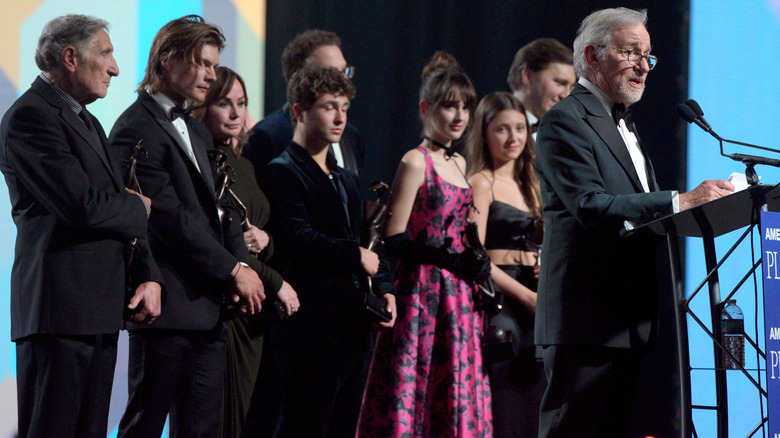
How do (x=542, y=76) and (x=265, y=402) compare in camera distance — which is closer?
(x=265, y=402)

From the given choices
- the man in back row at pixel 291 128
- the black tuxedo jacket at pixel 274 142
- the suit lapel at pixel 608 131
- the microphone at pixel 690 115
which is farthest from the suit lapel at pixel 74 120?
the microphone at pixel 690 115

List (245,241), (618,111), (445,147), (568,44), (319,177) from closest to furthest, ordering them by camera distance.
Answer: (618,111) → (245,241) → (319,177) → (445,147) → (568,44)

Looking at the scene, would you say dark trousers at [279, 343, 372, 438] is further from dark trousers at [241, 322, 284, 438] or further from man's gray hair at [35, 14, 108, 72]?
man's gray hair at [35, 14, 108, 72]

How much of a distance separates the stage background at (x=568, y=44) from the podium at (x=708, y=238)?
241cm

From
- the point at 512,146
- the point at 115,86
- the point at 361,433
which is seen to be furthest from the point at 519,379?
the point at 115,86

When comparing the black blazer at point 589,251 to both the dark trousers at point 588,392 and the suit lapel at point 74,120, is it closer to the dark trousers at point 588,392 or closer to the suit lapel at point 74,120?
the dark trousers at point 588,392

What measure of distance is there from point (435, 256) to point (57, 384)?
63.9 inches

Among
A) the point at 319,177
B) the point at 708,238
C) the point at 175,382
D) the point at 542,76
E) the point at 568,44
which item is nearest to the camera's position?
the point at 708,238

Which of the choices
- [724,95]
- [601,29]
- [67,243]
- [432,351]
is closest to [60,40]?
[67,243]

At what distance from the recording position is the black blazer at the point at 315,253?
3.21 meters

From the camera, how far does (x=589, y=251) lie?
238 centimetres

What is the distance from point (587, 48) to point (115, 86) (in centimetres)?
211

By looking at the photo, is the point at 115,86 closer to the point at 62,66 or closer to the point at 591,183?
the point at 62,66

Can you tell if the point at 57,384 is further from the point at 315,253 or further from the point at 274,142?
the point at 274,142
